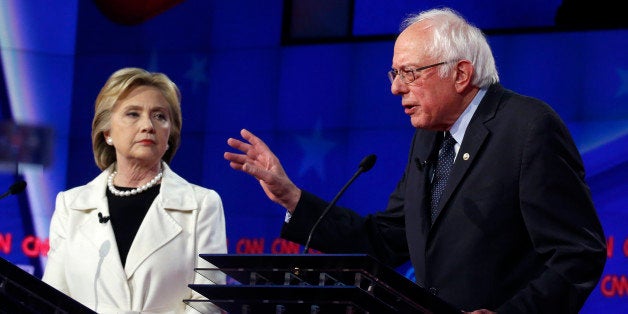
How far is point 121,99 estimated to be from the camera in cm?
362

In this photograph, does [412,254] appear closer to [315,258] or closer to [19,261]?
[315,258]

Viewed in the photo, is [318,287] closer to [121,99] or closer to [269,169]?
[269,169]

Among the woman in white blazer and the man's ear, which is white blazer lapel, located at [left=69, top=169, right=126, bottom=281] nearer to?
the woman in white blazer

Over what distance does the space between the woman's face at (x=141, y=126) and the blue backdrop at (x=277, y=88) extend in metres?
1.90

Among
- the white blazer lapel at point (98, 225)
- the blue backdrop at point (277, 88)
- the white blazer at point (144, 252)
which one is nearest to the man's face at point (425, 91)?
the white blazer at point (144, 252)

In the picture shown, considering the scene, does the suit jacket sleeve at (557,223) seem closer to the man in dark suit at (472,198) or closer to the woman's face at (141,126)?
the man in dark suit at (472,198)

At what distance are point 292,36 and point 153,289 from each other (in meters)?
2.64

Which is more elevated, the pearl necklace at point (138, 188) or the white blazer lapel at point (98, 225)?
the pearl necklace at point (138, 188)

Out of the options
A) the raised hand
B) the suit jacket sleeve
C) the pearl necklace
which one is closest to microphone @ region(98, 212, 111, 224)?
the pearl necklace

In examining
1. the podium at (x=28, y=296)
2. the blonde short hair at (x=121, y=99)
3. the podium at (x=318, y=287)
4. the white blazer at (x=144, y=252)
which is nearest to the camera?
the podium at (x=318, y=287)

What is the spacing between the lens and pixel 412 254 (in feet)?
9.35

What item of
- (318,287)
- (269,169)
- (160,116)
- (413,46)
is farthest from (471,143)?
(160,116)

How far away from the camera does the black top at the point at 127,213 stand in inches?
137

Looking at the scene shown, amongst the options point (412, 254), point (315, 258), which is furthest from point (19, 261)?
point (315, 258)
